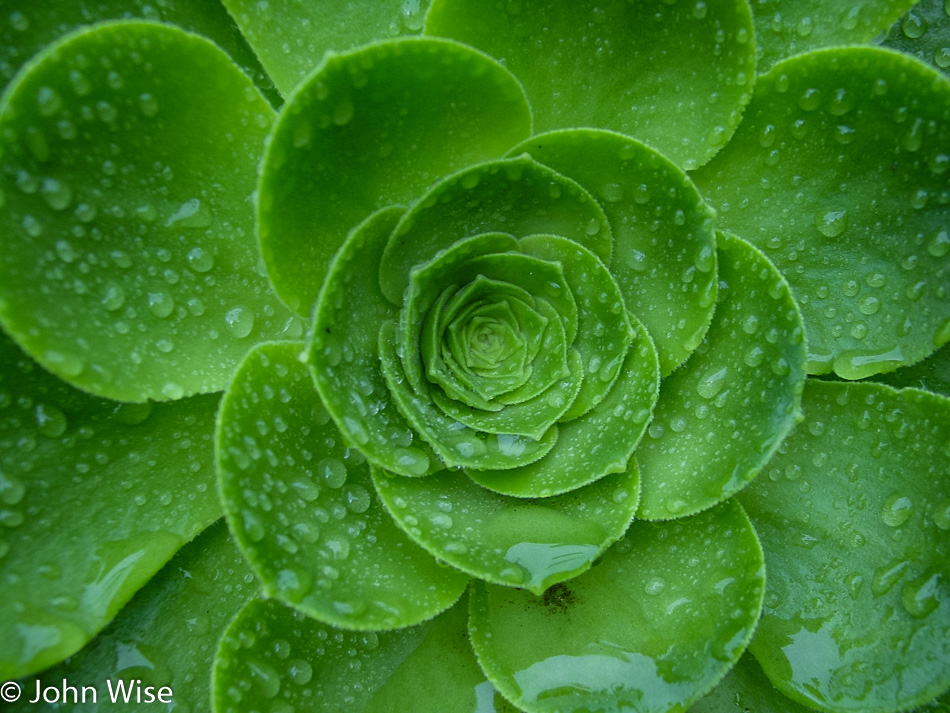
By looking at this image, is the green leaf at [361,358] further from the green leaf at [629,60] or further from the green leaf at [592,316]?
the green leaf at [629,60]

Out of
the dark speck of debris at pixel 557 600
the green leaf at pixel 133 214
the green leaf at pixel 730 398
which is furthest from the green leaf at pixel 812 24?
the dark speck of debris at pixel 557 600


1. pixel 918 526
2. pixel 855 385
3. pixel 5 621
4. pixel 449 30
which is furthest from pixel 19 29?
pixel 918 526

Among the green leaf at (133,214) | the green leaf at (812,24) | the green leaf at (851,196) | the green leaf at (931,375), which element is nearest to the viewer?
the green leaf at (133,214)

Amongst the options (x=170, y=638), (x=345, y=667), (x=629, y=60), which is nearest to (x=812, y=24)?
(x=629, y=60)

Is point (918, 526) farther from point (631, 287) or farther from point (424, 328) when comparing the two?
point (424, 328)

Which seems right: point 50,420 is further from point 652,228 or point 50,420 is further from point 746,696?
point 746,696

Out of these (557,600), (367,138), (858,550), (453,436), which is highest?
(367,138)

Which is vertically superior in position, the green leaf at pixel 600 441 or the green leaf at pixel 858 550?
the green leaf at pixel 600 441
